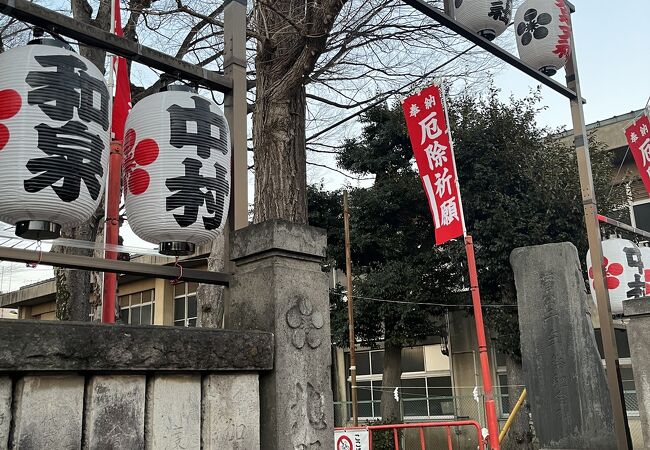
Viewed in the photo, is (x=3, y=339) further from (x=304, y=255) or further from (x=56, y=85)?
(x=304, y=255)

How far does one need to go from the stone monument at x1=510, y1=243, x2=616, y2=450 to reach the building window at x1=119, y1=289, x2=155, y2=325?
21.2 metres

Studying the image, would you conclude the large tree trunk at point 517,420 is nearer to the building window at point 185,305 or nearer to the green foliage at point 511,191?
the green foliage at point 511,191

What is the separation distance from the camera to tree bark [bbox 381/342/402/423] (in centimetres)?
1738

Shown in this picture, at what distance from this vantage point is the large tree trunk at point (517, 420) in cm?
1445

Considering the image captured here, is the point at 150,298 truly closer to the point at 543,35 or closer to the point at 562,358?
the point at 543,35

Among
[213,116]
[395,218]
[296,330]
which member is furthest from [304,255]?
[395,218]

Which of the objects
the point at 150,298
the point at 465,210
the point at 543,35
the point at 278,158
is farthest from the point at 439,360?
the point at 543,35

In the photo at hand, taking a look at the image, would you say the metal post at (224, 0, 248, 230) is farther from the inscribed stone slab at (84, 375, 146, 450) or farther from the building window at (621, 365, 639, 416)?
the building window at (621, 365, 639, 416)

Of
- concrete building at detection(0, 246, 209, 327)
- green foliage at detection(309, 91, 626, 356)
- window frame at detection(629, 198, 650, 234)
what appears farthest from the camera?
concrete building at detection(0, 246, 209, 327)

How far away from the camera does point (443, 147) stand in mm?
9875

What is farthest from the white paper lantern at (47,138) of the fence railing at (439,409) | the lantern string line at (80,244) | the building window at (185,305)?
the building window at (185,305)

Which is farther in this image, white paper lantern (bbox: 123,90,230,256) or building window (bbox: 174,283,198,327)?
building window (bbox: 174,283,198,327)

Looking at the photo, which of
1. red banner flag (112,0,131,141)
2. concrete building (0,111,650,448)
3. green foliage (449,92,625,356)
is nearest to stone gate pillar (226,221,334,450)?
red banner flag (112,0,131,141)

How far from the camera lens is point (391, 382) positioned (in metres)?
17.8
